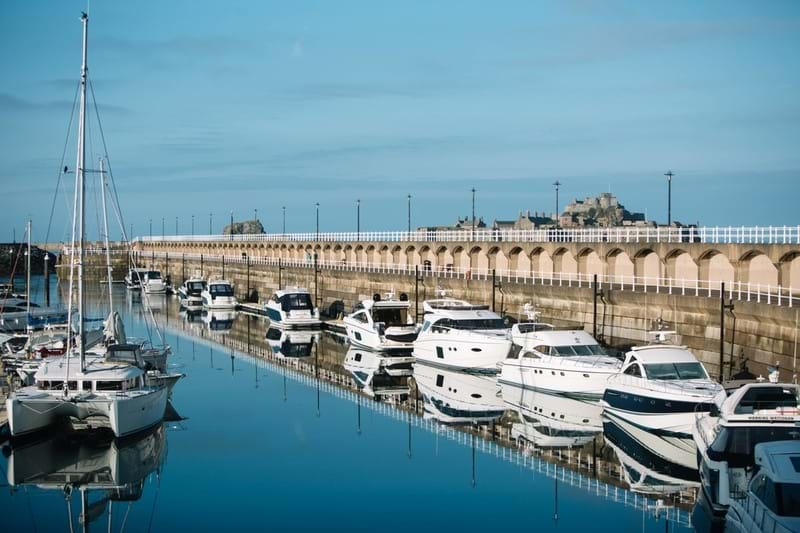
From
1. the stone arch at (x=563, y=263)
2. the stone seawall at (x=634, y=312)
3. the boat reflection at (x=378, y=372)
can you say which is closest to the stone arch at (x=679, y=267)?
the stone seawall at (x=634, y=312)

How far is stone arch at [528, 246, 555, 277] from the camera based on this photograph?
171 ft

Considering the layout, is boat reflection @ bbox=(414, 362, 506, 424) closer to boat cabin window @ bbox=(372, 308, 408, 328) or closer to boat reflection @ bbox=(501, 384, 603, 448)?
boat reflection @ bbox=(501, 384, 603, 448)

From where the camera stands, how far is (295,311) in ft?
192

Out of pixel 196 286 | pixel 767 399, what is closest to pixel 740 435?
pixel 767 399

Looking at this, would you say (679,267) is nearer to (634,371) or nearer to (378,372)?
(378,372)

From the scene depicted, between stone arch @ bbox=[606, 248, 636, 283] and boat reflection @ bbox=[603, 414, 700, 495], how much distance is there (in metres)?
17.5

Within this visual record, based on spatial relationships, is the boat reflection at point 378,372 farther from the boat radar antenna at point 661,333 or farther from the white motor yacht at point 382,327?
the boat radar antenna at point 661,333

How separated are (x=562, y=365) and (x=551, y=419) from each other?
115 inches

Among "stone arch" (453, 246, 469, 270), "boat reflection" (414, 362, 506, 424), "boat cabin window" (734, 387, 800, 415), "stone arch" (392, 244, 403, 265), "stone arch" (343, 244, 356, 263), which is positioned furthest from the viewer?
"stone arch" (343, 244, 356, 263)

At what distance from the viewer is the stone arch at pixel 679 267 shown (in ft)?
137

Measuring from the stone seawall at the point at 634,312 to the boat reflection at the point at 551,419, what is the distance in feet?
19.7

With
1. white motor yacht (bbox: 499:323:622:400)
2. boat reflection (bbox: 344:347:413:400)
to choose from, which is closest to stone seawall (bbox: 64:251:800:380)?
white motor yacht (bbox: 499:323:622:400)

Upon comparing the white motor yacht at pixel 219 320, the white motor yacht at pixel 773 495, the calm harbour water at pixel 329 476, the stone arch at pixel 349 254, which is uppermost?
the stone arch at pixel 349 254

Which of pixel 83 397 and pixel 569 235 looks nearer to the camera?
pixel 83 397
